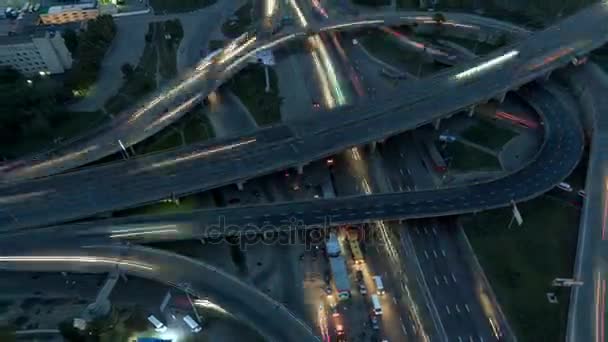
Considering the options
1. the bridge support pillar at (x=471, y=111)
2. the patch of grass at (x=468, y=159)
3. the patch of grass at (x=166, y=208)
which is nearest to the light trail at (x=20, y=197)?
the patch of grass at (x=166, y=208)

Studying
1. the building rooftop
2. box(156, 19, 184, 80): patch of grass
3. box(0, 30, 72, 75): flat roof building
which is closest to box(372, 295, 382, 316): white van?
box(156, 19, 184, 80): patch of grass

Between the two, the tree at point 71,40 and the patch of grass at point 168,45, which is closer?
the patch of grass at point 168,45

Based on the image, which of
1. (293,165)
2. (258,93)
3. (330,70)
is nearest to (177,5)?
(258,93)

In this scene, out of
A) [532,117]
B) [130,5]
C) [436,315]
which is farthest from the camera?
[130,5]

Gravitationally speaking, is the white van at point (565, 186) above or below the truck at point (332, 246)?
above

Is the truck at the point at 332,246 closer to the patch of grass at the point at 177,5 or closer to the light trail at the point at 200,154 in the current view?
the light trail at the point at 200,154

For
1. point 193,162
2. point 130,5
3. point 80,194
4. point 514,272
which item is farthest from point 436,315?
point 130,5

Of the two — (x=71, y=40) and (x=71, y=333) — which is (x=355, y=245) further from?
(x=71, y=40)

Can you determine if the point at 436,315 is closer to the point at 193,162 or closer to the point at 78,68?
the point at 193,162
